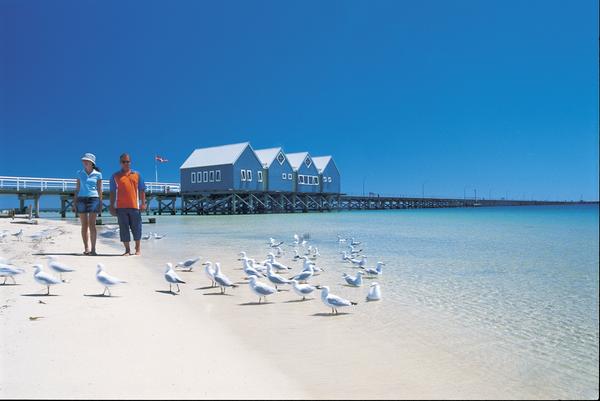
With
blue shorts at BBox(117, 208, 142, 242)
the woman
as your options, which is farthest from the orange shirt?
the woman

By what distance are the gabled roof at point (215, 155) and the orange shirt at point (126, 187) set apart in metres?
41.3

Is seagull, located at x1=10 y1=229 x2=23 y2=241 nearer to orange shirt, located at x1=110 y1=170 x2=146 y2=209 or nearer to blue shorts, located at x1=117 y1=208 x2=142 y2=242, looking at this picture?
blue shorts, located at x1=117 y1=208 x2=142 y2=242

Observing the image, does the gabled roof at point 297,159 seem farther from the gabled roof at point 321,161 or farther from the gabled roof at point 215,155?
the gabled roof at point 215,155

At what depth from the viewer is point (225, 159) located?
52.7m

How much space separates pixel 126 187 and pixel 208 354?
6.89m

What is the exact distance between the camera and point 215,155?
5497 centimetres

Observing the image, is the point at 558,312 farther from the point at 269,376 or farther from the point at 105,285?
the point at 105,285

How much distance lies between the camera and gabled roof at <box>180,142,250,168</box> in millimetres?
52188

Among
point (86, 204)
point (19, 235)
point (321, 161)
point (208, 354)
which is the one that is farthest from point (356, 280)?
point (321, 161)

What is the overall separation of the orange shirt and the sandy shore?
3.92 meters

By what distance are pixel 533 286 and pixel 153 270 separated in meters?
7.60

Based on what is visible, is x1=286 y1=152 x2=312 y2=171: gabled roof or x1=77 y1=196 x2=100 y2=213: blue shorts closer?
x1=77 y1=196 x2=100 y2=213: blue shorts

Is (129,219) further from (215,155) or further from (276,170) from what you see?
(276,170)

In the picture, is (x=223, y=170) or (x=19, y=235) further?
(x=223, y=170)
